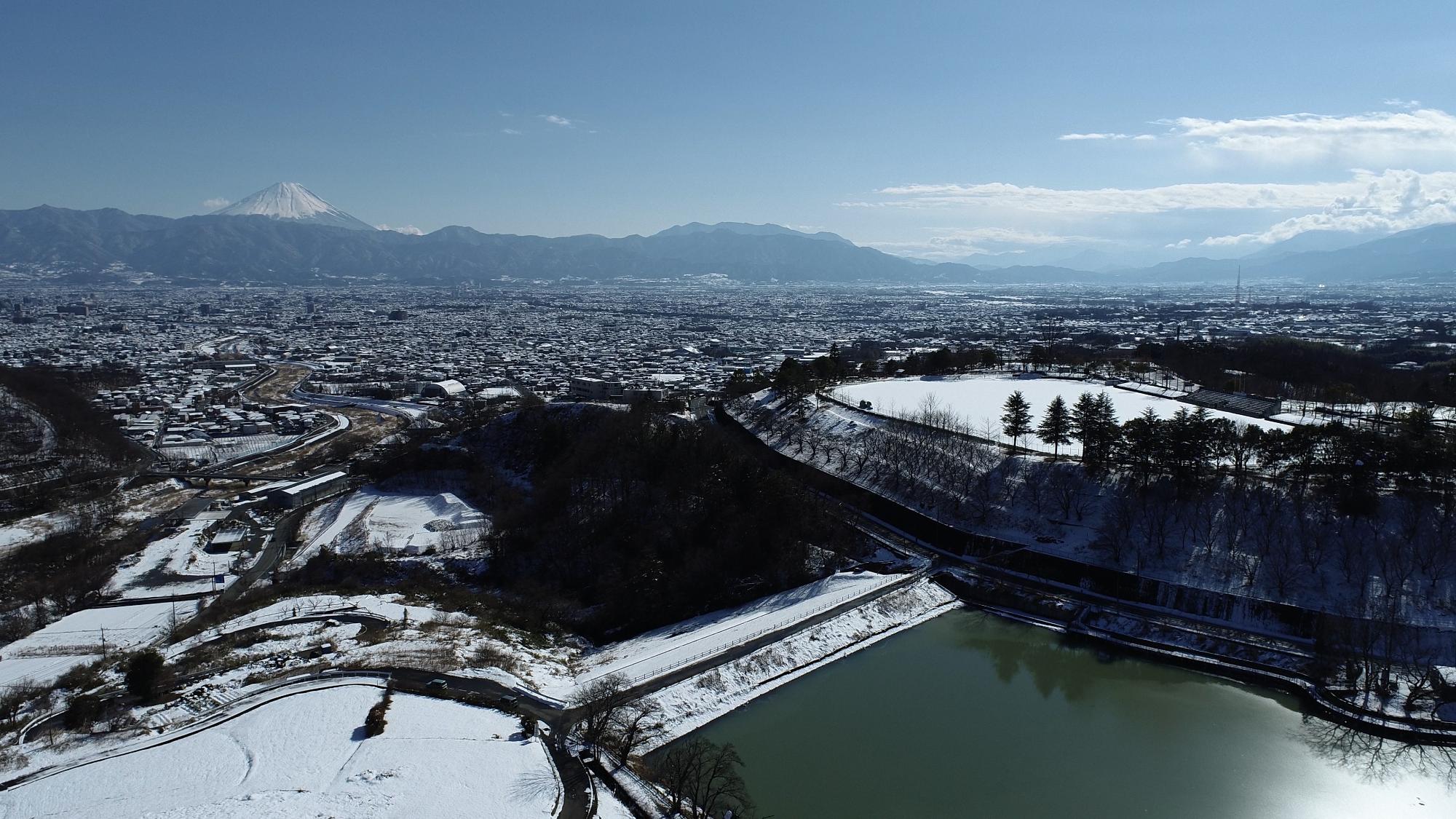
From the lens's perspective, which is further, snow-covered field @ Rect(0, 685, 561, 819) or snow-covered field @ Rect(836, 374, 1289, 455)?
snow-covered field @ Rect(836, 374, 1289, 455)

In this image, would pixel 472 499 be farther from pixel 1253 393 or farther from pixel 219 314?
pixel 219 314

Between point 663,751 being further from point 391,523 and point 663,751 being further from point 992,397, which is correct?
point 992,397

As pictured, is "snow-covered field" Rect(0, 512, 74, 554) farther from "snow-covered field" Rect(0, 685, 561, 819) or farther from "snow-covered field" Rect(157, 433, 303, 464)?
"snow-covered field" Rect(0, 685, 561, 819)

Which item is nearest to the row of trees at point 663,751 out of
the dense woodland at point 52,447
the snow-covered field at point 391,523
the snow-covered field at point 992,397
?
the snow-covered field at point 391,523

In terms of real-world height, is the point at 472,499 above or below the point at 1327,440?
below

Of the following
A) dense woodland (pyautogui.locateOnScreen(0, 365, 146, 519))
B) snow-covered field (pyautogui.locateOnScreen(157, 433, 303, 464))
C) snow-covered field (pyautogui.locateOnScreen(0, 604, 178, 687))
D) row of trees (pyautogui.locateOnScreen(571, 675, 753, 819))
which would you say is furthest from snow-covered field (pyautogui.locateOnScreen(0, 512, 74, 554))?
row of trees (pyautogui.locateOnScreen(571, 675, 753, 819))

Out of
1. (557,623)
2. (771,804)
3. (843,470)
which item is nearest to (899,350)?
(843,470)
